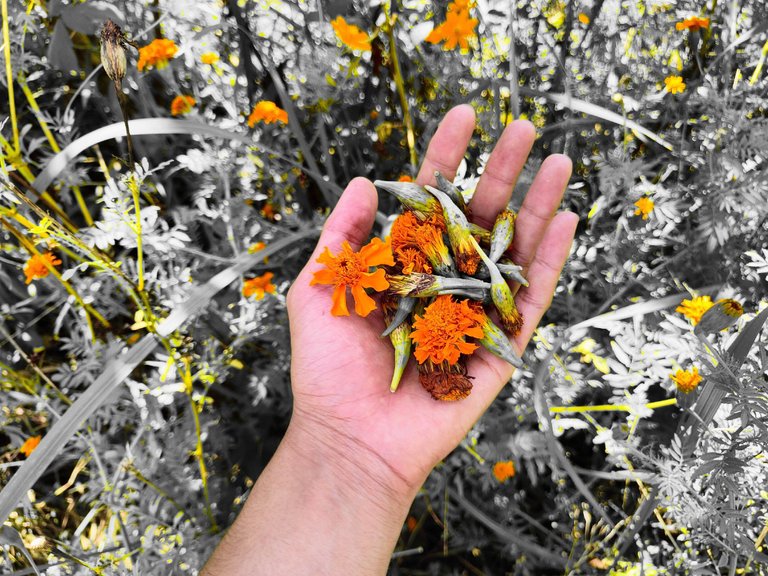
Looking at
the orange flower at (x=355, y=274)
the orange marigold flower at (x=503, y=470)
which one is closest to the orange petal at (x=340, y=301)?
the orange flower at (x=355, y=274)

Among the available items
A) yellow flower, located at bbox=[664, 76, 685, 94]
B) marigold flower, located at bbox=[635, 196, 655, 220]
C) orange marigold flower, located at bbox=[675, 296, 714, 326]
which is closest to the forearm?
orange marigold flower, located at bbox=[675, 296, 714, 326]

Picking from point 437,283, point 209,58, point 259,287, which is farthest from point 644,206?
point 209,58

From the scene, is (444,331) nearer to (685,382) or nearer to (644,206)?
(685,382)

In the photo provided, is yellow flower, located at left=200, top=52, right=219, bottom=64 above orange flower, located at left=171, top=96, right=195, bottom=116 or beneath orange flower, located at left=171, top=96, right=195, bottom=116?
above

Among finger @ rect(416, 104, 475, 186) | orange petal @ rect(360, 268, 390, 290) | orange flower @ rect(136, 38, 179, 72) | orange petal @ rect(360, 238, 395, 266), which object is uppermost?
orange flower @ rect(136, 38, 179, 72)

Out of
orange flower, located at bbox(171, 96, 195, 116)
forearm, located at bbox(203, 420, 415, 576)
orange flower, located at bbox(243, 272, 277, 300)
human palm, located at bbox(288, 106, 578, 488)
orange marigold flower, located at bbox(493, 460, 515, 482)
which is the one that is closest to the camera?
forearm, located at bbox(203, 420, 415, 576)

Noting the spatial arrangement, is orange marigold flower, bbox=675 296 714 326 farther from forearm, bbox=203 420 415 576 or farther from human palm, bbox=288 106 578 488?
forearm, bbox=203 420 415 576

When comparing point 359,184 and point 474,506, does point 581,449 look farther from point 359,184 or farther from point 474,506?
point 359,184

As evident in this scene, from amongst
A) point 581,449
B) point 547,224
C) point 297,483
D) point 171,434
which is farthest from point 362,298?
point 581,449
